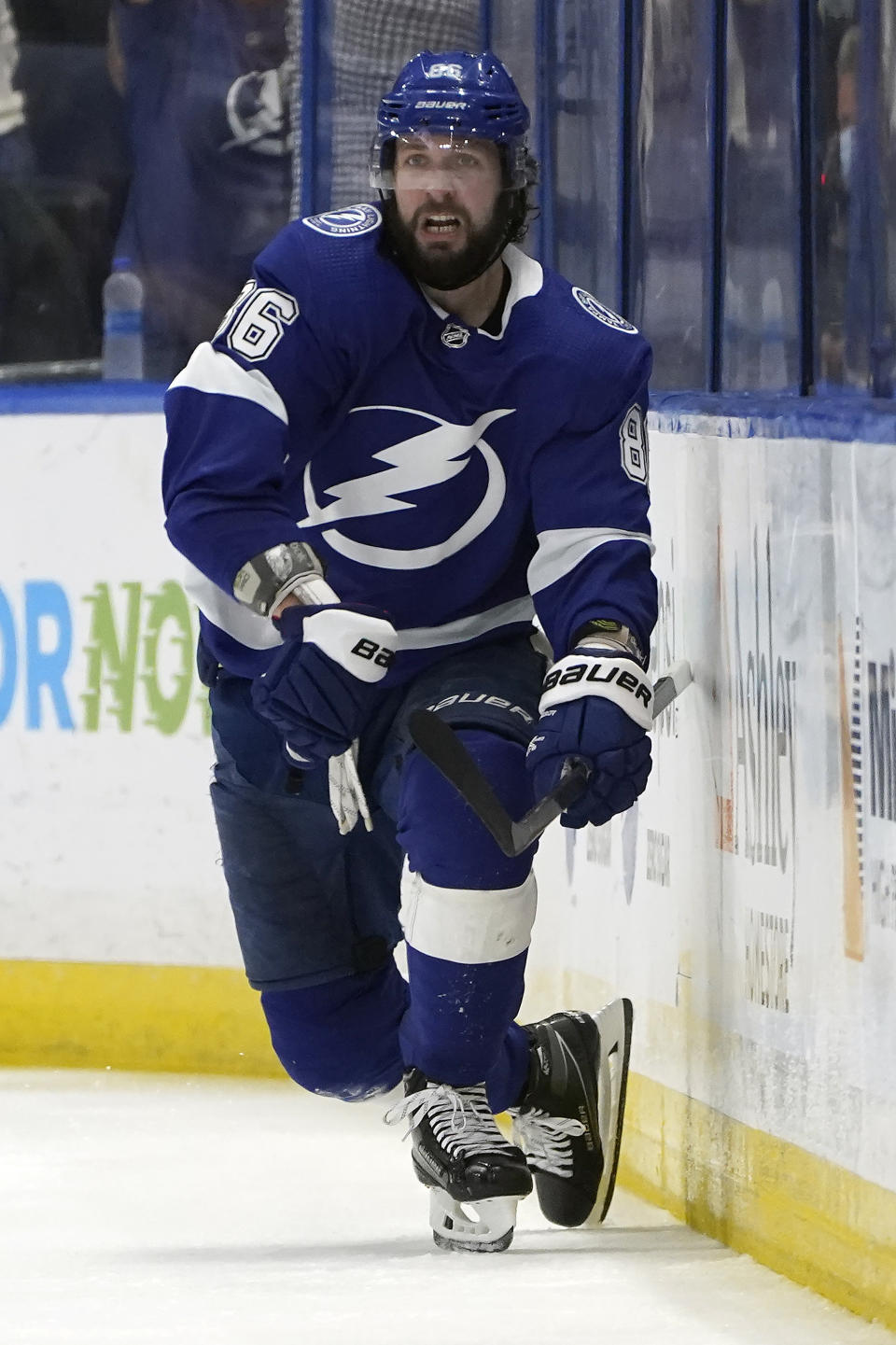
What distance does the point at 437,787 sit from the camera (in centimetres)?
299

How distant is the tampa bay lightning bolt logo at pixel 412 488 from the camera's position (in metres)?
3.09

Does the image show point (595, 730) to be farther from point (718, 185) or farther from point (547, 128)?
point (547, 128)

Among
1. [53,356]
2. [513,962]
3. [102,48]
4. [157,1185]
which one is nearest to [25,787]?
[53,356]

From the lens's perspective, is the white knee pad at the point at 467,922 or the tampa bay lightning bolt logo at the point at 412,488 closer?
the white knee pad at the point at 467,922

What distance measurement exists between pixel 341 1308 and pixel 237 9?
115 inches

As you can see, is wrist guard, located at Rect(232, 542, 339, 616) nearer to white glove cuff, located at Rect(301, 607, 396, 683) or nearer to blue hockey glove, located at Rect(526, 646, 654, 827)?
white glove cuff, located at Rect(301, 607, 396, 683)

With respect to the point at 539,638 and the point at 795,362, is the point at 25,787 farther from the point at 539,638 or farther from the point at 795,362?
the point at 795,362

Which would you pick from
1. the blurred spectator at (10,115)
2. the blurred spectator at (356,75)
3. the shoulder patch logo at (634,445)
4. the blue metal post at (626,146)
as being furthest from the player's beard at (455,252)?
the blurred spectator at (10,115)

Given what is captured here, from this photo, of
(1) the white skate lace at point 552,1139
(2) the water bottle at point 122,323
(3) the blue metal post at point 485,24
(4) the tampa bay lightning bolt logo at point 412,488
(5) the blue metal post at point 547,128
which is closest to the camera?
(4) the tampa bay lightning bolt logo at point 412,488

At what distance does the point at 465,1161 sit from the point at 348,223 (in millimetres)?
1093

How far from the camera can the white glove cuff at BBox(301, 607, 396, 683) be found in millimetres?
2879

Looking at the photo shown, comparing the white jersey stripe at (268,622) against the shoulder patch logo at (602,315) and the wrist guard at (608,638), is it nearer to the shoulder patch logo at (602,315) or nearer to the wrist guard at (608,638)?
the wrist guard at (608,638)

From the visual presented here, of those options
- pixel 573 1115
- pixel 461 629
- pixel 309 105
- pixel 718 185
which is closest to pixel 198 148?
pixel 309 105

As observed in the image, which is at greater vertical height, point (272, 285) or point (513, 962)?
point (272, 285)
